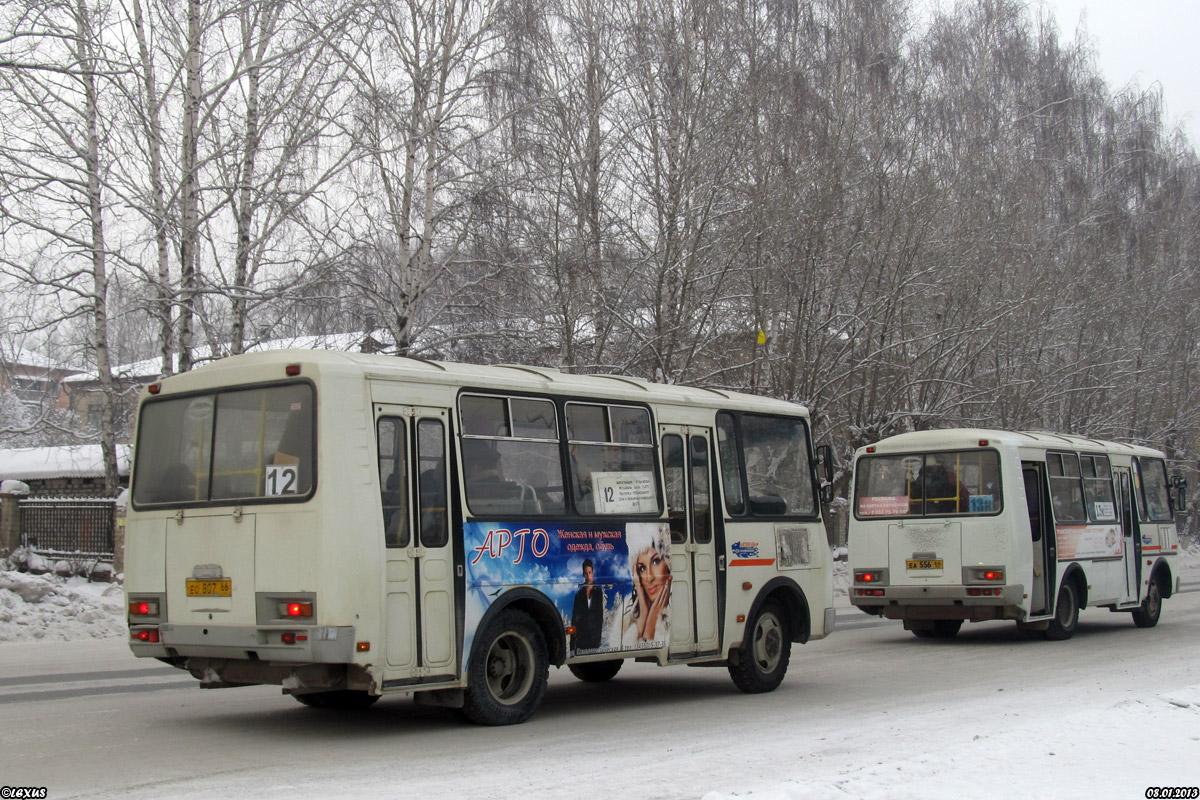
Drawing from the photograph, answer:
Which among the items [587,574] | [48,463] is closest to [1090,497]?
[587,574]

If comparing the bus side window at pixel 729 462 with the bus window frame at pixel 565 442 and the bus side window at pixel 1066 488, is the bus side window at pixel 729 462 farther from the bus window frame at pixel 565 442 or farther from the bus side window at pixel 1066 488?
the bus side window at pixel 1066 488

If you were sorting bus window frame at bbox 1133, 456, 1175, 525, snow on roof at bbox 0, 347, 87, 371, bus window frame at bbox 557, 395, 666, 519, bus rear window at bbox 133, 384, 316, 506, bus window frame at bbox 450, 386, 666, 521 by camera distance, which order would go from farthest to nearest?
bus window frame at bbox 1133, 456, 1175, 525, snow on roof at bbox 0, 347, 87, 371, bus window frame at bbox 557, 395, 666, 519, bus window frame at bbox 450, 386, 666, 521, bus rear window at bbox 133, 384, 316, 506

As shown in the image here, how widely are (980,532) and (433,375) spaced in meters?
9.95

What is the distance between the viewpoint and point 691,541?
38.5 ft

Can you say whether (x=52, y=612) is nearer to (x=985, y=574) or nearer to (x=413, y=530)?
(x=413, y=530)

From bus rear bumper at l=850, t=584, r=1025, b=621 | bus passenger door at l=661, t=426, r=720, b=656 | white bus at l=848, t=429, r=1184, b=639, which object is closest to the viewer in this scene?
bus passenger door at l=661, t=426, r=720, b=656

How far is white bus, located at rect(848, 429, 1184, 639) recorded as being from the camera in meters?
16.9

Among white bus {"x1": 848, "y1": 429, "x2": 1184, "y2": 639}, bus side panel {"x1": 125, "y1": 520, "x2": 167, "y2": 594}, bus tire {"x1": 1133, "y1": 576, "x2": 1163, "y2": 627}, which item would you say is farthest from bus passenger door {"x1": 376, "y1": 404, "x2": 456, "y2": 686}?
bus tire {"x1": 1133, "y1": 576, "x2": 1163, "y2": 627}

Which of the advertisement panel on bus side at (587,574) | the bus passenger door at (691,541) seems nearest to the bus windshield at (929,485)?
the bus passenger door at (691,541)

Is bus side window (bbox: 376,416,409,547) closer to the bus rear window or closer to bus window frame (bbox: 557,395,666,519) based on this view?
the bus rear window

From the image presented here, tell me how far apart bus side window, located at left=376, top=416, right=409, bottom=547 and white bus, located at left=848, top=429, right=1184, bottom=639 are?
1005 cm

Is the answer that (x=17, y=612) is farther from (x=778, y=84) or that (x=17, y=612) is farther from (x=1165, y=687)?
(x=778, y=84)

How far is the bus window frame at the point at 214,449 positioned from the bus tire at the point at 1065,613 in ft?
41.5

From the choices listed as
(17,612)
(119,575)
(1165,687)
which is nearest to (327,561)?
(1165,687)
